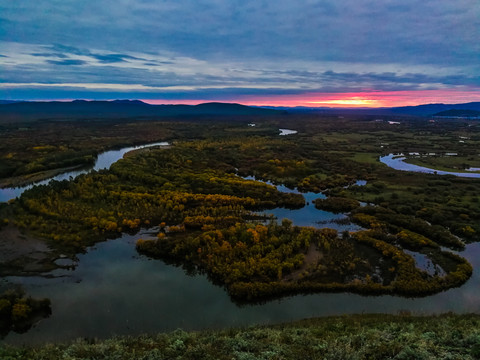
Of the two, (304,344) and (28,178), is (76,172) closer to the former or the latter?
Answer: (28,178)

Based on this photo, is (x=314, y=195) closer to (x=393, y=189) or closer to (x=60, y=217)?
(x=393, y=189)

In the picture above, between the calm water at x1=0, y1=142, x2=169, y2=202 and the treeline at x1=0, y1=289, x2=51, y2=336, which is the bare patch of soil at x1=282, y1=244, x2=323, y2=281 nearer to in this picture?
the treeline at x1=0, y1=289, x2=51, y2=336

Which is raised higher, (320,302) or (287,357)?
(287,357)

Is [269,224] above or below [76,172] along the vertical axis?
below

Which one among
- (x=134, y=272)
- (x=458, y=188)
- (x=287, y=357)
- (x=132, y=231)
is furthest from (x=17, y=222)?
(x=458, y=188)

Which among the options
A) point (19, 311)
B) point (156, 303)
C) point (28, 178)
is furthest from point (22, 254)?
point (28, 178)

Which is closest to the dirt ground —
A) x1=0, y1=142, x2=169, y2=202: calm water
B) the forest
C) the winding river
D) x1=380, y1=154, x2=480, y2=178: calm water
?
the forest
